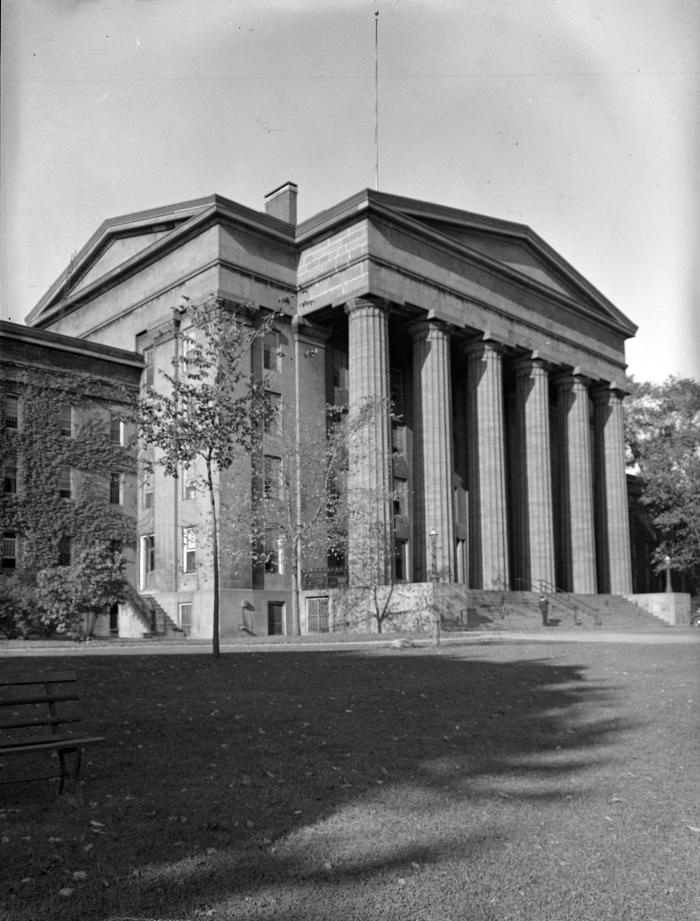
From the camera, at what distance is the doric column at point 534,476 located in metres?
51.6

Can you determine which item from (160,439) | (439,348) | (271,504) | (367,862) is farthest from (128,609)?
(367,862)

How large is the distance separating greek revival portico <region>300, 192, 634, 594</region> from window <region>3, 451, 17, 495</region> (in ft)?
48.2

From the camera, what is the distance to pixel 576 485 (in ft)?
183

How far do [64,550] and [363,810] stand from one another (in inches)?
1385

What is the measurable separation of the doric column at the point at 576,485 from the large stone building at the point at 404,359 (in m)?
0.12

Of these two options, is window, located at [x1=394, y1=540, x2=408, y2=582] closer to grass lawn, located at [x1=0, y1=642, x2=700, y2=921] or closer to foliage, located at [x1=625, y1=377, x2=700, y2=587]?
foliage, located at [x1=625, y1=377, x2=700, y2=587]

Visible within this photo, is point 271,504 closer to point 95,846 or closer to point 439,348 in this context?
point 439,348

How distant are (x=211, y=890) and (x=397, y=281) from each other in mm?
39914

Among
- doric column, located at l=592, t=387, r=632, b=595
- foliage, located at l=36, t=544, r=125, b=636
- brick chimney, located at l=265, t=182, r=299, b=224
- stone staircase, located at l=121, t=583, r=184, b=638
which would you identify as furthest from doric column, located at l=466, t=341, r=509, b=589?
foliage, located at l=36, t=544, r=125, b=636

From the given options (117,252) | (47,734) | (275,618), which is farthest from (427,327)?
(47,734)

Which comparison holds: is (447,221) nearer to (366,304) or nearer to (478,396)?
(366,304)

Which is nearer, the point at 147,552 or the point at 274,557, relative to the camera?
the point at 274,557

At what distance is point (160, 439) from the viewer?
21609 mm

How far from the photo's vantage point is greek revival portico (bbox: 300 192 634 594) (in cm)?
4306
